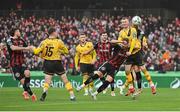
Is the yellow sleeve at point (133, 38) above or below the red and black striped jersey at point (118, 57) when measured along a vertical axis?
above

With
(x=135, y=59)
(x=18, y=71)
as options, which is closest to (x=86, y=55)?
(x=135, y=59)

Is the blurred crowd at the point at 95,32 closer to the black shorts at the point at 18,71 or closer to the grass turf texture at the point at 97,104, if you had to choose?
the grass turf texture at the point at 97,104

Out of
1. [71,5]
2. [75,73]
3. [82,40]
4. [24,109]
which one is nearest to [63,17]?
[71,5]

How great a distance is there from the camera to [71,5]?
45.5m

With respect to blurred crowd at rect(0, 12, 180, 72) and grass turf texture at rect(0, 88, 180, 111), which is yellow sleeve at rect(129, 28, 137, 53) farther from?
blurred crowd at rect(0, 12, 180, 72)

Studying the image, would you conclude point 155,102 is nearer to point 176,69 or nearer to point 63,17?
point 176,69

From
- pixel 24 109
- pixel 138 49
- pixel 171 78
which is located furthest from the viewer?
pixel 171 78

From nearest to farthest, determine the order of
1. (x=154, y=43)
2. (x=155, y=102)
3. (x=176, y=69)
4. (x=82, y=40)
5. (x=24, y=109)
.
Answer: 1. (x=24, y=109)
2. (x=155, y=102)
3. (x=82, y=40)
4. (x=176, y=69)
5. (x=154, y=43)

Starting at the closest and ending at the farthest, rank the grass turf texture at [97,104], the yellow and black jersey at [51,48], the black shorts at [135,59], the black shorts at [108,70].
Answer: the grass turf texture at [97,104], the yellow and black jersey at [51,48], the black shorts at [108,70], the black shorts at [135,59]

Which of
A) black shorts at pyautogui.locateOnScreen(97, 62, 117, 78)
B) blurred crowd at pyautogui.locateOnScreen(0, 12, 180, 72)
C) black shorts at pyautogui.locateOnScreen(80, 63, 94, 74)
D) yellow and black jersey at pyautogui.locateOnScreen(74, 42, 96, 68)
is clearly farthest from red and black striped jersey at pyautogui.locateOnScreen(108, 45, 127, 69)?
blurred crowd at pyautogui.locateOnScreen(0, 12, 180, 72)

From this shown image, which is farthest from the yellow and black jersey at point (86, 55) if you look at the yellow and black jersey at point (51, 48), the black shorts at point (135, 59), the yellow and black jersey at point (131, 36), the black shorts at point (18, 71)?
the yellow and black jersey at point (51, 48)

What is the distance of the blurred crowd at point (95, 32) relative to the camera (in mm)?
34625

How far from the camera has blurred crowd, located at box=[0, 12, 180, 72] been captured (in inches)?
1363

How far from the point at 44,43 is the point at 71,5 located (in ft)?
79.7
